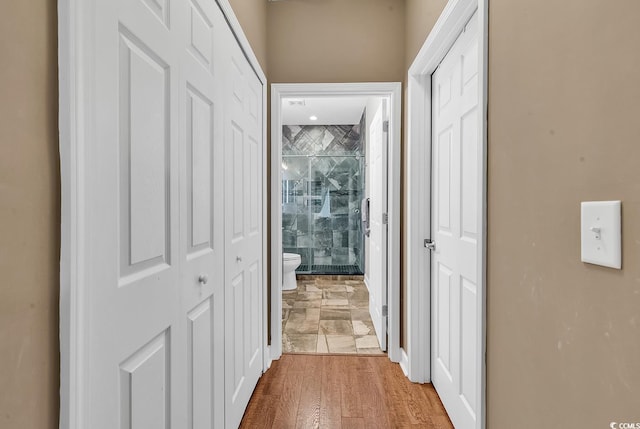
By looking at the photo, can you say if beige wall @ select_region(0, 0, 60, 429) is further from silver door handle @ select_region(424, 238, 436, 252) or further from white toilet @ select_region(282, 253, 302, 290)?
white toilet @ select_region(282, 253, 302, 290)

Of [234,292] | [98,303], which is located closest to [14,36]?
[98,303]

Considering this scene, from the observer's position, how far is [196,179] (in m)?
1.19

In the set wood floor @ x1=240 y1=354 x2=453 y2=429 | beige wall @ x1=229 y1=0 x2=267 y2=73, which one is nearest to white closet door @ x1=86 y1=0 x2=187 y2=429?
beige wall @ x1=229 y1=0 x2=267 y2=73

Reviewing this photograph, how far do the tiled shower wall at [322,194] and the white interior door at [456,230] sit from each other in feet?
10.8

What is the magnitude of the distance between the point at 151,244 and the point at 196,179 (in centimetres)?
35

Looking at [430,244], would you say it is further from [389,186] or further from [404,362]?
[404,362]

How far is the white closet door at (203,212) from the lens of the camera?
3.69ft
